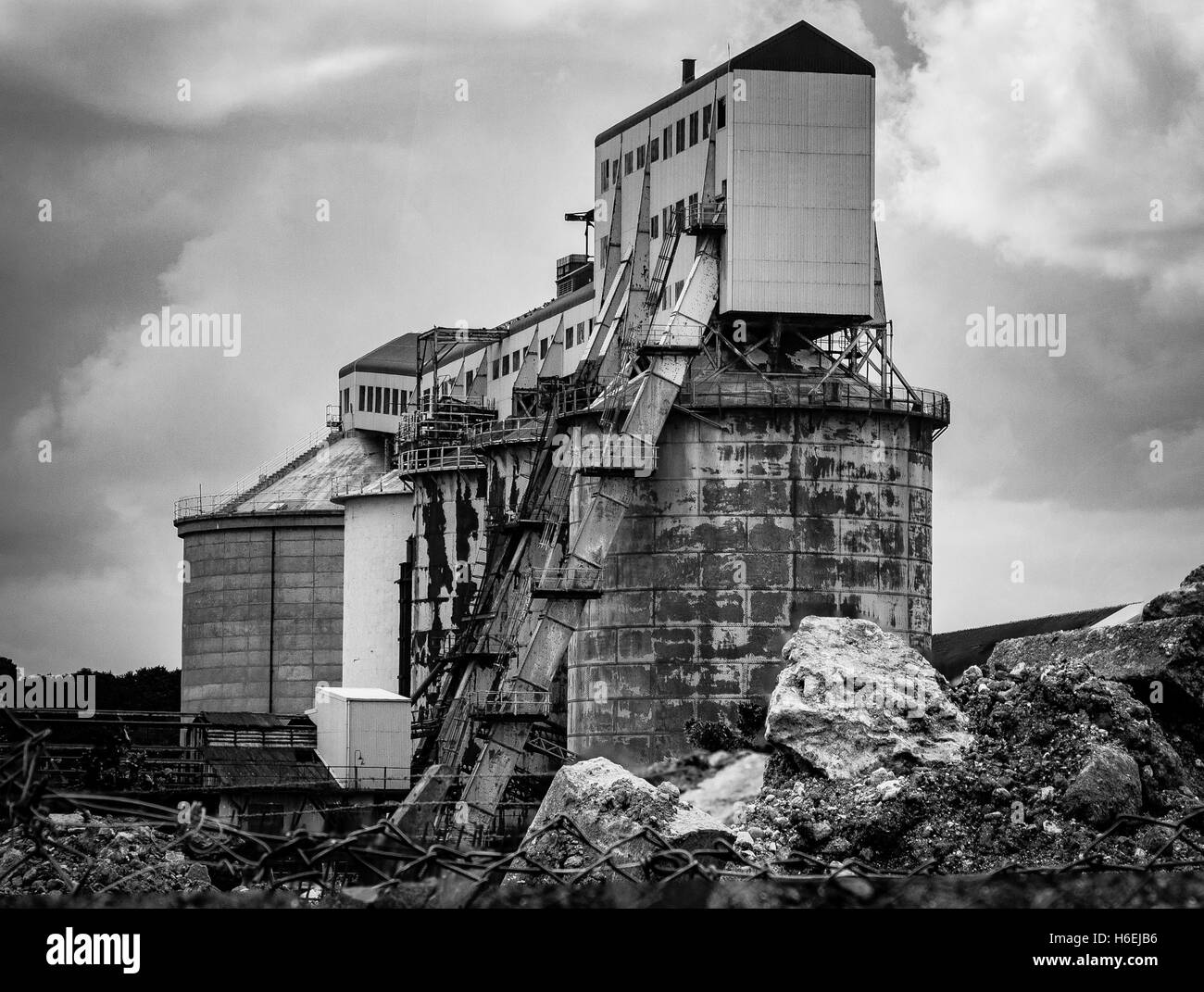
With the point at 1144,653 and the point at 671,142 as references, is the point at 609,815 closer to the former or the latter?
the point at 1144,653

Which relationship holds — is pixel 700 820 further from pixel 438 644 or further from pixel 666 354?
pixel 438 644

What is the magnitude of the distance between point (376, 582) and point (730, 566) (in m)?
18.4

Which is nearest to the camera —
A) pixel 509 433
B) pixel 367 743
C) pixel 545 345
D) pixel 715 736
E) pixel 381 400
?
pixel 715 736

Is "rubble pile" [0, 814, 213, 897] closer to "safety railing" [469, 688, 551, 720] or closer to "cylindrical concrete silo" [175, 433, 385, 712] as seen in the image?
"safety railing" [469, 688, 551, 720]

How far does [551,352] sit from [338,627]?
47.9 feet

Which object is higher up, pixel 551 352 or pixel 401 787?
pixel 551 352

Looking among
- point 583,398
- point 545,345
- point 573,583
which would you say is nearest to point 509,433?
point 583,398

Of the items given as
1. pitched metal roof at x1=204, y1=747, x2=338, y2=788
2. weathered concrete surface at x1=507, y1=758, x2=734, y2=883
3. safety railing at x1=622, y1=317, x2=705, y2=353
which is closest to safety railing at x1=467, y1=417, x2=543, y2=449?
safety railing at x1=622, y1=317, x2=705, y2=353

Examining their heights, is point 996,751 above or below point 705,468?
A: below

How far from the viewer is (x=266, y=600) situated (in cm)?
6341

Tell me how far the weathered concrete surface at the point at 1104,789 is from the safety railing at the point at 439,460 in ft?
98.9

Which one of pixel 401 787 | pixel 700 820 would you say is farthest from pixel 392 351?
pixel 700 820

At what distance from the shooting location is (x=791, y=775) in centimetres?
2730

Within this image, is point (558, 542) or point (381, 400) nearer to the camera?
point (558, 542)
